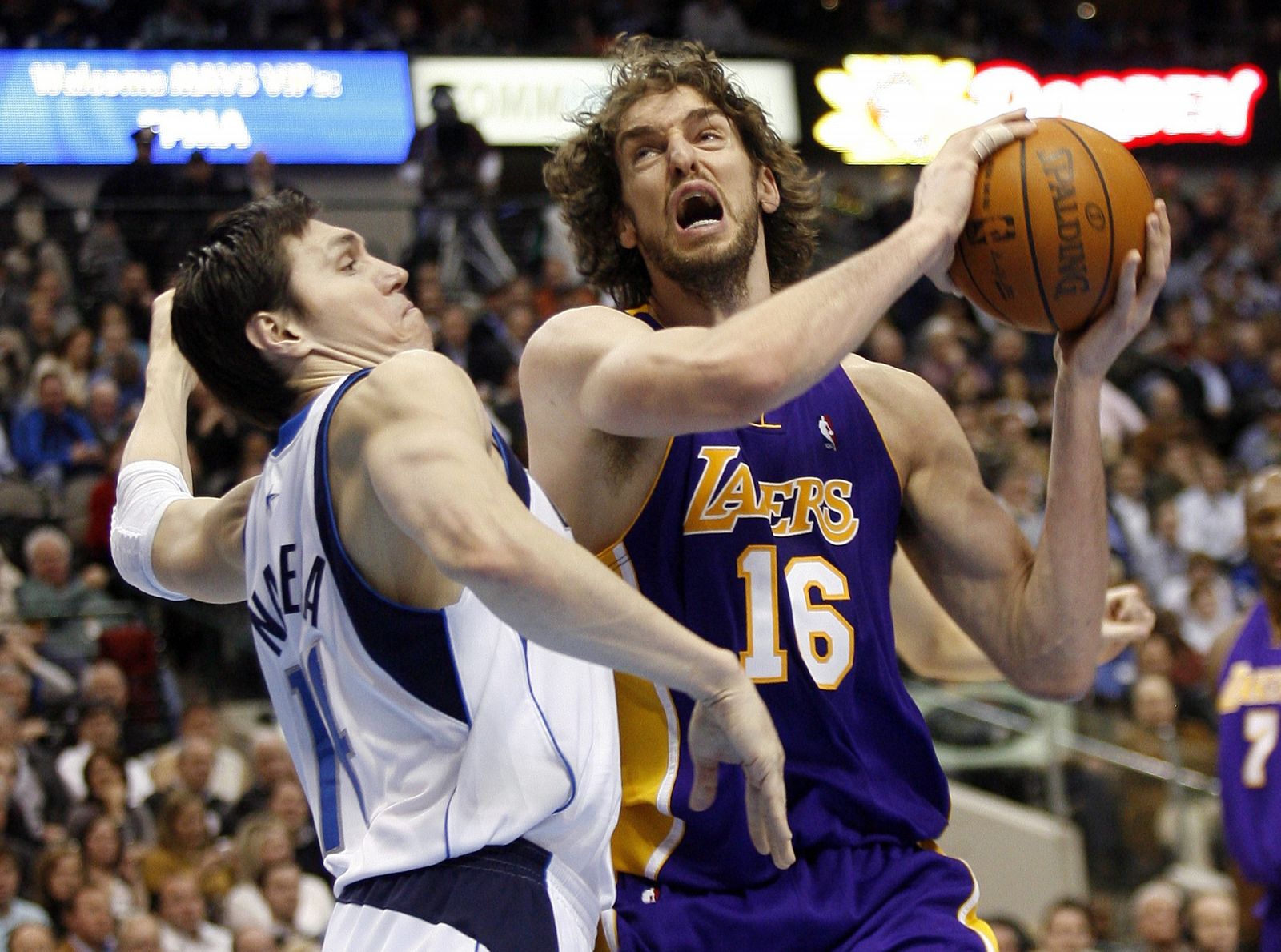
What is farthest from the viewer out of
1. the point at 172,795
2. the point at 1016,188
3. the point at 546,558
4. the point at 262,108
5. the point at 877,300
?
the point at 262,108

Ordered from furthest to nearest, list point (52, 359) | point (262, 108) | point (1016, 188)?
point (262, 108)
point (52, 359)
point (1016, 188)

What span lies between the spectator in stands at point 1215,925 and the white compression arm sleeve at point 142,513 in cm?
501

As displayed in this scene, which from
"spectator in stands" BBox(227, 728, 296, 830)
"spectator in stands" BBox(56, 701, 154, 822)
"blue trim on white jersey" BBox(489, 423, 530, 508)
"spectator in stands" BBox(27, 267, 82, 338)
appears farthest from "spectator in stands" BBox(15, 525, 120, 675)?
"blue trim on white jersey" BBox(489, 423, 530, 508)

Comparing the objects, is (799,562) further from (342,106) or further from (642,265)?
(342,106)

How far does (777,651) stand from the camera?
119 inches

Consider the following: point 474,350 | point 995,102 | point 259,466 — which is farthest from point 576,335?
point 995,102

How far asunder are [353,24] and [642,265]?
512 inches

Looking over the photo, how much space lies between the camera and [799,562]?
3.07 m

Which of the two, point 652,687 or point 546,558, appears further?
point 652,687

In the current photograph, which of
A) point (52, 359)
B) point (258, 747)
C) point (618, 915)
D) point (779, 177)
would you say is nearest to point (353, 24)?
point (52, 359)

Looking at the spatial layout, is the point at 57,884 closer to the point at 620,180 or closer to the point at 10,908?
the point at 10,908

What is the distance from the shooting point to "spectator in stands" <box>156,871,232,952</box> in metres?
6.82

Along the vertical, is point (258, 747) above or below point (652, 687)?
below

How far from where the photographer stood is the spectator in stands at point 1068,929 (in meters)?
7.09
